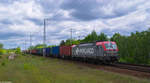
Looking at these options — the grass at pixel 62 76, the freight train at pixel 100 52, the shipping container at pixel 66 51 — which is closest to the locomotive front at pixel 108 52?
the freight train at pixel 100 52

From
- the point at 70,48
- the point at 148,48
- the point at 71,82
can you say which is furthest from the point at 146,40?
the point at 71,82

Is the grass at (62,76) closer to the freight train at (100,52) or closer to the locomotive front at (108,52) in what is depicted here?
the locomotive front at (108,52)

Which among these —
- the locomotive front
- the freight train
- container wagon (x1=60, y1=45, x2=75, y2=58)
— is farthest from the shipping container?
the locomotive front

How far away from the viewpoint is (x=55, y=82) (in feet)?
34.2

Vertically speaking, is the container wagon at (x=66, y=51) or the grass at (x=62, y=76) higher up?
the container wagon at (x=66, y=51)

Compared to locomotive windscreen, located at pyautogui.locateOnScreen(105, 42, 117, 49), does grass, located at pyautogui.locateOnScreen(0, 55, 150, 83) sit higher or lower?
lower

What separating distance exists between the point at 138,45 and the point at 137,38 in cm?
169

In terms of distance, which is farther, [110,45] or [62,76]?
[110,45]

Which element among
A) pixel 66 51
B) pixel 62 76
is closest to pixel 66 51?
pixel 66 51

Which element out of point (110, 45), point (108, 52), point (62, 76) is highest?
point (110, 45)

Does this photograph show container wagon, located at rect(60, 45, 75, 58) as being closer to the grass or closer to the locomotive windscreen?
the locomotive windscreen

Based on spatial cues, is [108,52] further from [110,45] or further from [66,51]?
[66,51]

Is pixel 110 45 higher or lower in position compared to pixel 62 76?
higher

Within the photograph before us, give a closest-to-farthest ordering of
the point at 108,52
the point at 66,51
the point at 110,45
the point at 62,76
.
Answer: the point at 62,76
the point at 108,52
the point at 110,45
the point at 66,51
